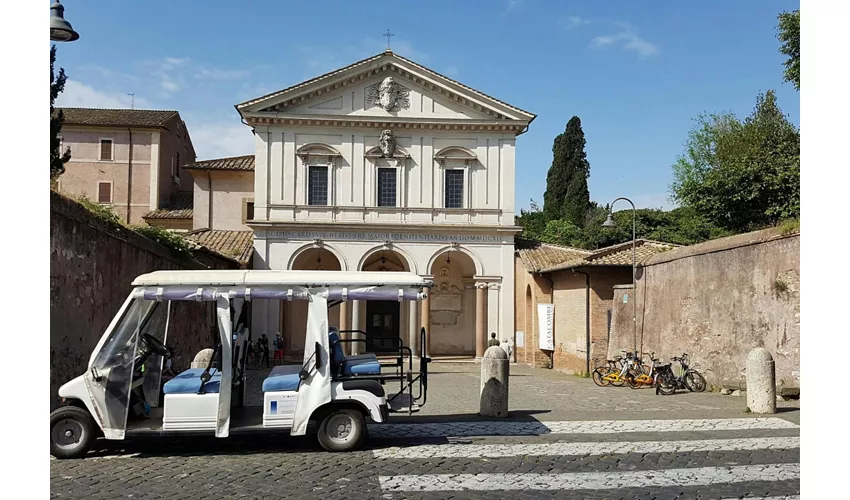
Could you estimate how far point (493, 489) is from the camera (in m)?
6.92

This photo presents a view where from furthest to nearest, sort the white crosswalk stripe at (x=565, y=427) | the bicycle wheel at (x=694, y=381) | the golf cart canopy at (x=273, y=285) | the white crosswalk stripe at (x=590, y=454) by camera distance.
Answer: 1. the bicycle wheel at (x=694, y=381)
2. the white crosswalk stripe at (x=565, y=427)
3. the golf cart canopy at (x=273, y=285)
4. the white crosswalk stripe at (x=590, y=454)

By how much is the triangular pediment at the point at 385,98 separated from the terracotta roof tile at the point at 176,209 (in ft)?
32.0

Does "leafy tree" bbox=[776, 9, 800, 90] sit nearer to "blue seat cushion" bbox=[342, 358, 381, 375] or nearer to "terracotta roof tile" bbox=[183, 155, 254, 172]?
"blue seat cushion" bbox=[342, 358, 381, 375]

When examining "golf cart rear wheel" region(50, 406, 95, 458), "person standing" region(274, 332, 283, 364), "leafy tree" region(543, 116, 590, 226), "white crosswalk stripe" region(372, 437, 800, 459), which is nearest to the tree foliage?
"leafy tree" region(543, 116, 590, 226)

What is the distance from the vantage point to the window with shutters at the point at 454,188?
29609 mm

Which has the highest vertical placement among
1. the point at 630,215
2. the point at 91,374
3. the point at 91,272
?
the point at 630,215

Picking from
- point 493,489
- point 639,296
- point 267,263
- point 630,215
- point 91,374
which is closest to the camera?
point 493,489

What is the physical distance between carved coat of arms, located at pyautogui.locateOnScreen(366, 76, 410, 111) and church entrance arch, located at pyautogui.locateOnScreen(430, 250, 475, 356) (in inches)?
275

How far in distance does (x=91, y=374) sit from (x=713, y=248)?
12580 mm

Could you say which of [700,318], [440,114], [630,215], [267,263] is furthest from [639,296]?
[630,215]

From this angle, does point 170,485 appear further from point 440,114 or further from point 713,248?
point 440,114

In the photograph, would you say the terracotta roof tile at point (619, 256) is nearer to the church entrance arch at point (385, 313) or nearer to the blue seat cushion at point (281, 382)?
the church entrance arch at point (385, 313)

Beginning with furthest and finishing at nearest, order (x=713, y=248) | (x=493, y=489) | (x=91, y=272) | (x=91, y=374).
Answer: (x=713, y=248)
(x=91, y=272)
(x=91, y=374)
(x=493, y=489)

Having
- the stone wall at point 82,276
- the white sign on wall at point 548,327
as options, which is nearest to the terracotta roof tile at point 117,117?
the white sign on wall at point 548,327
